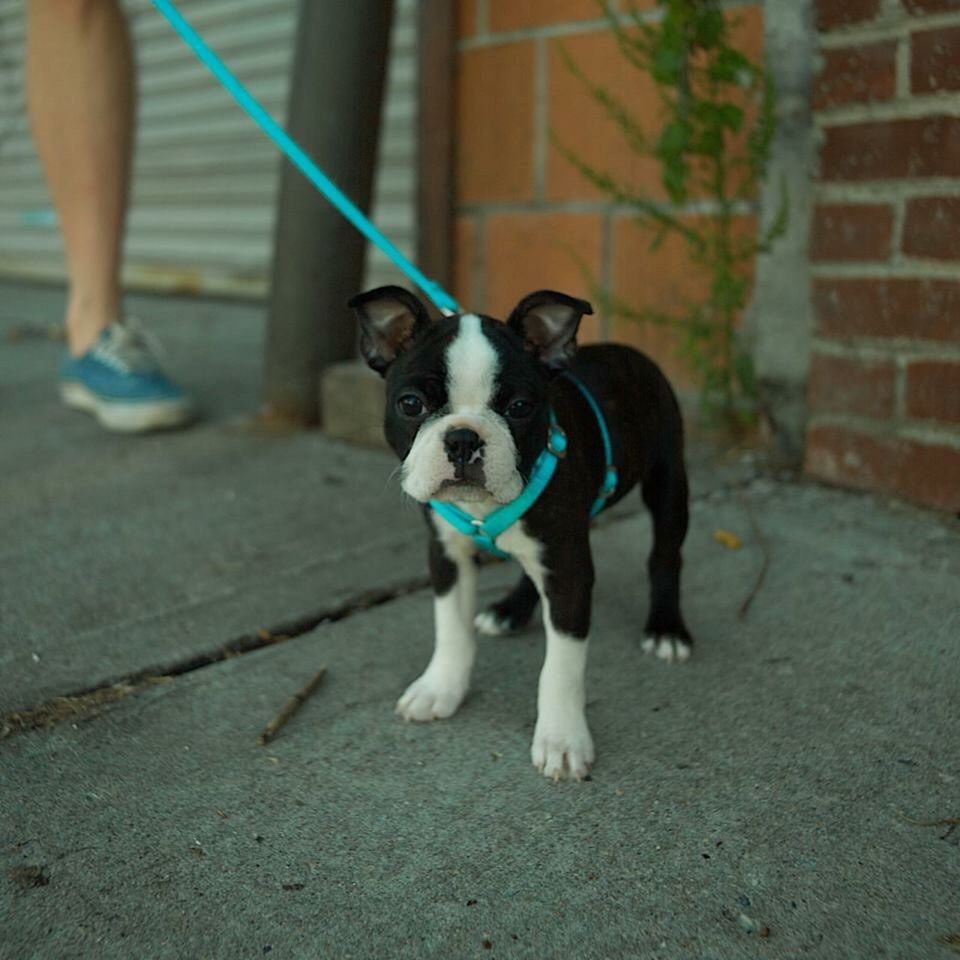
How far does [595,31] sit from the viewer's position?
3695 mm

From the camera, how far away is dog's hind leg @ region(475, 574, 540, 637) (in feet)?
7.98

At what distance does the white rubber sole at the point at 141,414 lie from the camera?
3.96m

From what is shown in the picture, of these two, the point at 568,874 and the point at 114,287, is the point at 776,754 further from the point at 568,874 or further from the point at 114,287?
the point at 114,287

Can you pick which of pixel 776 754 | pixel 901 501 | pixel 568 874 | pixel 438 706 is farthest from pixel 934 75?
pixel 568 874

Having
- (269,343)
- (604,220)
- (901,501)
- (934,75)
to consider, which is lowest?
(901,501)

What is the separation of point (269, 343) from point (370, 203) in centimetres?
59

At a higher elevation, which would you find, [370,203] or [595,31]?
[595,31]

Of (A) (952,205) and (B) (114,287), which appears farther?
(B) (114,287)

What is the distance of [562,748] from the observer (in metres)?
1.88

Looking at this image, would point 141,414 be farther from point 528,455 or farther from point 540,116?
point 528,455

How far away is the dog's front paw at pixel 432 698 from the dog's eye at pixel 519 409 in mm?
555

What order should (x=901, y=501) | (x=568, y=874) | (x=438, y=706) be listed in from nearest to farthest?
(x=568, y=874)
(x=438, y=706)
(x=901, y=501)

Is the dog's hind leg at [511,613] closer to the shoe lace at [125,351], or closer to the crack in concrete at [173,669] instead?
the crack in concrete at [173,669]

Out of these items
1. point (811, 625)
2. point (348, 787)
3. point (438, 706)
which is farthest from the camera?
point (811, 625)
